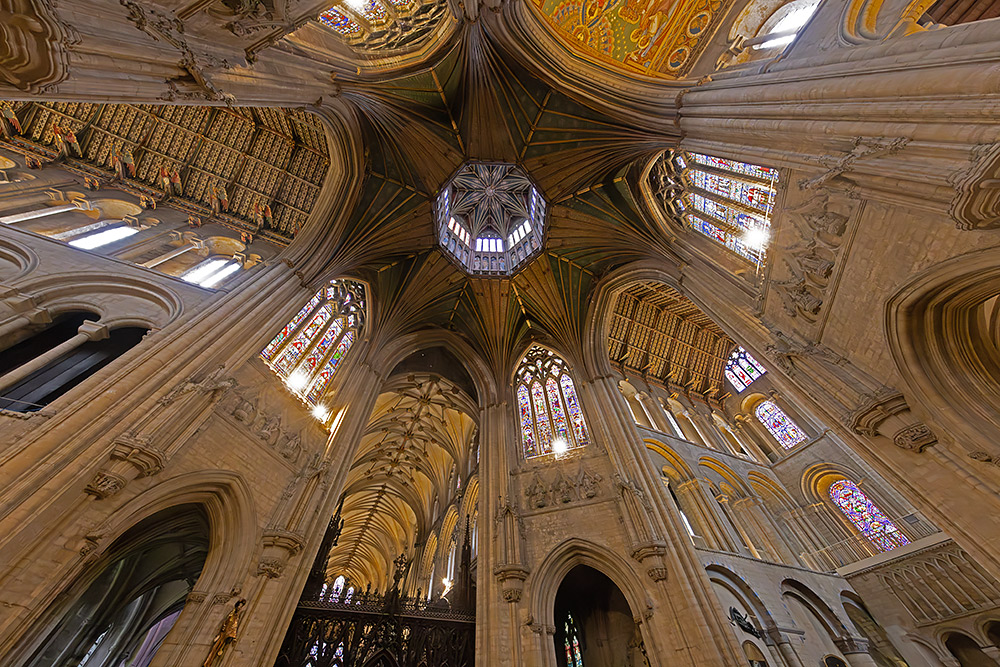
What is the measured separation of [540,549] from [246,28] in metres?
→ 11.3

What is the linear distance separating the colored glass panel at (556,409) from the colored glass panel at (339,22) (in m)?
12.0

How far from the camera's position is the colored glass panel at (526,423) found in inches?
488

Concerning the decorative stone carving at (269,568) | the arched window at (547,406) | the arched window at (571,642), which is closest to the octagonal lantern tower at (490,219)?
the arched window at (547,406)

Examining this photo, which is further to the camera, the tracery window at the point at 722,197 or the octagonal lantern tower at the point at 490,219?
the octagonal lantern tower at the point at 490,219

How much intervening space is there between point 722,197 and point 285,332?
475 inches

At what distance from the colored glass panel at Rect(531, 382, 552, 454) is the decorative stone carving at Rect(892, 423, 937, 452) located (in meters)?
8.35

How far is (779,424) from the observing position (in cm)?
1509

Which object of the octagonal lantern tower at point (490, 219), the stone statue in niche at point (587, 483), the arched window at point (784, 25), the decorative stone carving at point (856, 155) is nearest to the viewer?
the decorative stone carving at point (856, 155)

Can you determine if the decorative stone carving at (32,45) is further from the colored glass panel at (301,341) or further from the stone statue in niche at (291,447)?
the stone statue in niche at (291,447)

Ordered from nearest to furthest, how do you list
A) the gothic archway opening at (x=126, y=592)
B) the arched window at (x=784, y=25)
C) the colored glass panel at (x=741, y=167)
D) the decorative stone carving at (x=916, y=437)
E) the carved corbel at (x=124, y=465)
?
1. the decorative stone carving at (x=916, y=437)
2. the carved corbel at (x=124, y=465)
3. the arched window at (x=784, y=25)
4. the gothic archway opening at (x=126, y=592)
5. the colored glass panel at (x=741, y=167)

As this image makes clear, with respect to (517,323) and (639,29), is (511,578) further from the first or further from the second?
(639,29)

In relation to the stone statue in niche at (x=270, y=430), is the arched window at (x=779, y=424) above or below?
above

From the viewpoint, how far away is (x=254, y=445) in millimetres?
8117

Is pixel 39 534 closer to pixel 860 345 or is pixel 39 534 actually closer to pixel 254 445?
pixel 254 445
